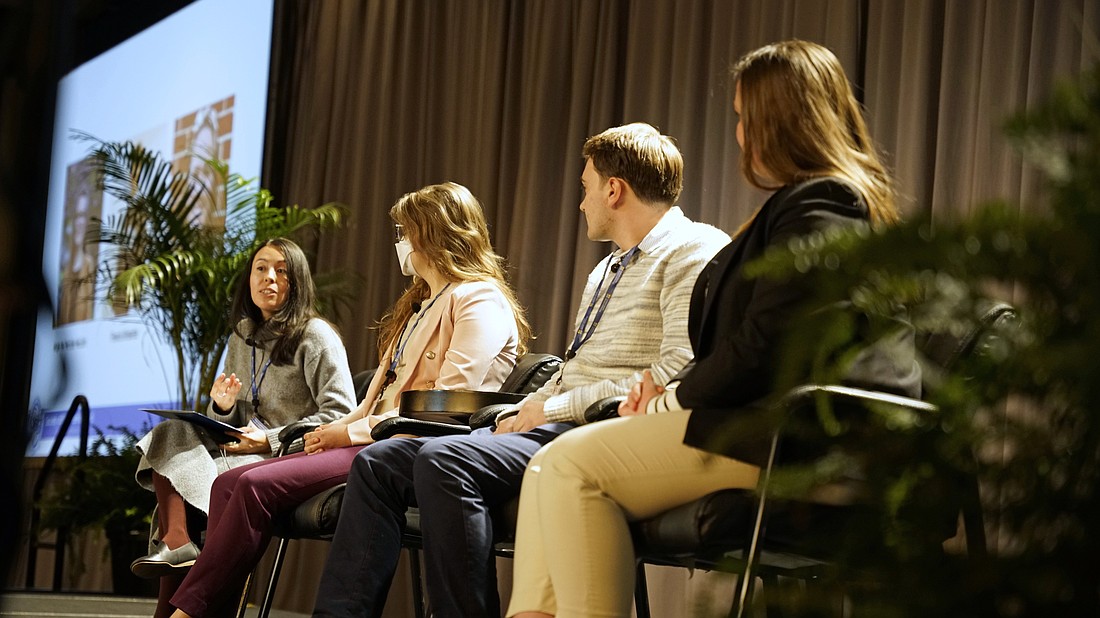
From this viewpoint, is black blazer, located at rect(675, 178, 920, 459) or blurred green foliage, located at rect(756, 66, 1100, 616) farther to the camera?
black blazer, located at rect(675, 178, 920, 459)

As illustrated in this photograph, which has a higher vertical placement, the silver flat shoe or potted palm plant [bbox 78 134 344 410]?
potted palm plant [bbox 78 134 344 410]

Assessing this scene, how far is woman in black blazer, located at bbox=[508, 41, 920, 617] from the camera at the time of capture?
180cm

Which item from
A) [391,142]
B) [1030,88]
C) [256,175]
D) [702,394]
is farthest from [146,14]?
[702,394]

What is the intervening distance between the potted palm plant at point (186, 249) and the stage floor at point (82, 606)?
2.95 ft

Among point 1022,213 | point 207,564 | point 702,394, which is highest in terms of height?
point 1022,213

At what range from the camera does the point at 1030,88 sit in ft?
9.67

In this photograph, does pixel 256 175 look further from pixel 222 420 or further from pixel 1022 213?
pixel 1022 213

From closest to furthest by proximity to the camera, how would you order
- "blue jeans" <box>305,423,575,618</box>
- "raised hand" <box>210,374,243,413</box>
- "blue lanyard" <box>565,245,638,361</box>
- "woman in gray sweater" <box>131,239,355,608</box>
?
"blue jeans" <box>305,423,575,618</box> → "blue lanyard" <box>565,245,638,361</box> → "woman in gray sweater" <box>131,239,355,608</box> → "raised hand" <box>210,374,243,413</box>

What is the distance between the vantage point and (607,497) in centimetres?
186

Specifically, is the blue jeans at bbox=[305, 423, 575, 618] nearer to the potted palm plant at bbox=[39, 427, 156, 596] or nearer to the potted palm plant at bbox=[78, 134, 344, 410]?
the potted palm plant at bbox=[78, 134, 344, 410]

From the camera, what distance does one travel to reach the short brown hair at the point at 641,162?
263 cm

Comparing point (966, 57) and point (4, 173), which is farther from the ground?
point (966, 57)

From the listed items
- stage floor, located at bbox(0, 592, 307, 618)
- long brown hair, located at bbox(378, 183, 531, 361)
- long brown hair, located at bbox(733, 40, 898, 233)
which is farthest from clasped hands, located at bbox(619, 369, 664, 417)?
stage floor, located at bbox(0, 592, 307, 618)

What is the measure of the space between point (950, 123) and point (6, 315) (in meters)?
3.06
